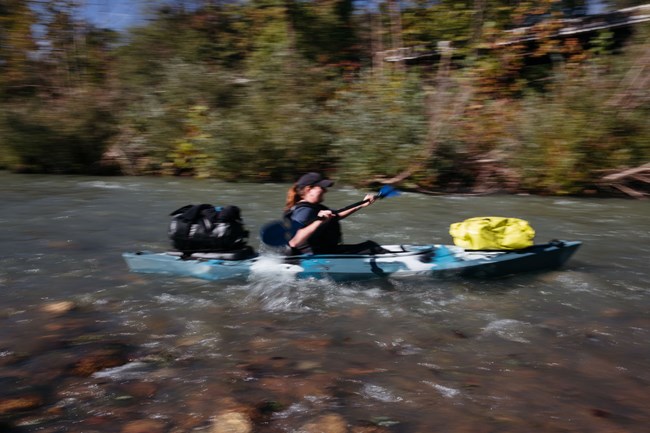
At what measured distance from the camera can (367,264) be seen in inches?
193

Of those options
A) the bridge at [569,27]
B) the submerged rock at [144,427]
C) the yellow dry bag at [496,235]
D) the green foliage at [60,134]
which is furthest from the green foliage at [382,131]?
the submerged rock at [144,427]

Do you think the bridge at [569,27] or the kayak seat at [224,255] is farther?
the bridge at [569,27]

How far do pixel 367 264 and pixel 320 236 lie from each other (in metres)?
0.44

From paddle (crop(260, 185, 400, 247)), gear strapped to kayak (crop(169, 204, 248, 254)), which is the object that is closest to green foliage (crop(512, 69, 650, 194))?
paddle (crop(260, 185, 400, 247))

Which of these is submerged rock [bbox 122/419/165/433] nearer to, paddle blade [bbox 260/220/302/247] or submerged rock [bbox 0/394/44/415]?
submerged rock [bbox 0/394/44/415]

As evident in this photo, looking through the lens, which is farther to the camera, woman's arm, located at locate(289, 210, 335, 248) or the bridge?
the bridge

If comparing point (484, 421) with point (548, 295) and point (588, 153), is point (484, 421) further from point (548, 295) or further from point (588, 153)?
point (588, 153)

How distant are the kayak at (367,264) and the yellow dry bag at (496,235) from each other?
0.06 meters

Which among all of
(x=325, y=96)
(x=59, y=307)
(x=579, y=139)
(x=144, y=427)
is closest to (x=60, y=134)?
(x=325, y=96)

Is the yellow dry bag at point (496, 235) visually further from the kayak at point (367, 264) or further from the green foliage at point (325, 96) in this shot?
the green foliage at point (325, 96)

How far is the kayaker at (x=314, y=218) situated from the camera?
4742 millimetres

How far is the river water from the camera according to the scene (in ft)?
9.32

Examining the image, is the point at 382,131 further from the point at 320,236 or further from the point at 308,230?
the point at 308,230

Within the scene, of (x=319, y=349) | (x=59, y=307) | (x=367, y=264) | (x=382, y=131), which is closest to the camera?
(x=319, y=349)
